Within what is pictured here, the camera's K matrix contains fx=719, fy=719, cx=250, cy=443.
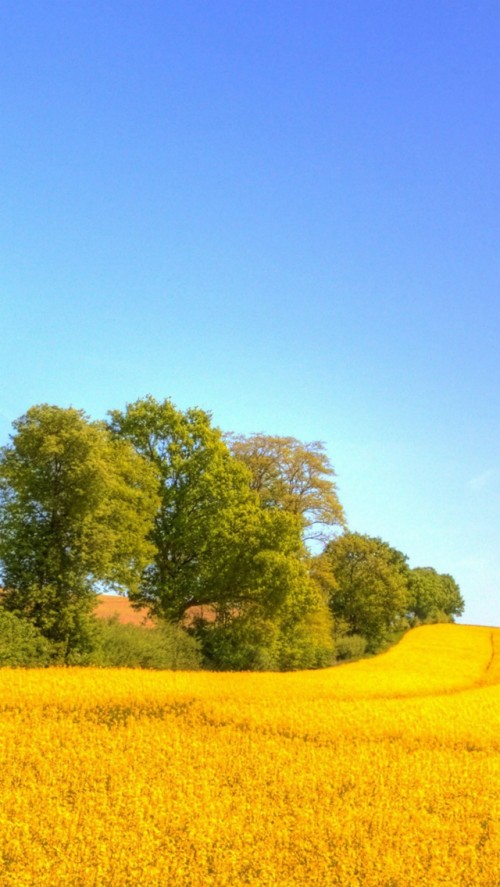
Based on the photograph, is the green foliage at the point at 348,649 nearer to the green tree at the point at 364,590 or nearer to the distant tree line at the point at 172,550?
the distant tree line at the point at 172,550

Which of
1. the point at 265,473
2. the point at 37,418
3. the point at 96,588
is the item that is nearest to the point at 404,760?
the point at 96,588

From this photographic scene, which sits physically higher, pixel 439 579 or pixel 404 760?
pixel 439 579

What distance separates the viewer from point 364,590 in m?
62.9

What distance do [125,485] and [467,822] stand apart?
1033 inches

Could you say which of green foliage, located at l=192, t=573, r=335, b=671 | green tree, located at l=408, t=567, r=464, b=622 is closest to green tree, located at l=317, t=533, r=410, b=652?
green foliage, located at l=192, t=573, r=335, b=671

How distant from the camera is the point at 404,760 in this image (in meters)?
13.2

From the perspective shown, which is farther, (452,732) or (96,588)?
(96,588)

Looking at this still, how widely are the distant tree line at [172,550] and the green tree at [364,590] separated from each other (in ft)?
0.51

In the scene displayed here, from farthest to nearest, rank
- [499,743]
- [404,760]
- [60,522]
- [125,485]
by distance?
[125,485] → [60,522] → [499,743] → [404,760]

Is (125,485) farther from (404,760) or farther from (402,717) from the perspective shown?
(404,760)

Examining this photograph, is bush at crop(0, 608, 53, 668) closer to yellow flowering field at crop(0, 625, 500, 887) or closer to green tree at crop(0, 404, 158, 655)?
green tree at crop(0, 404, 158, 655)

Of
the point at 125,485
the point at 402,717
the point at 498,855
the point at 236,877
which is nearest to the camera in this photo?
the point at 236,877

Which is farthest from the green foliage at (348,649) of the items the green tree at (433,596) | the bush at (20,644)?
the green tree at (433,596)

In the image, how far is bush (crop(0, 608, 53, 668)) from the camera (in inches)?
1057
